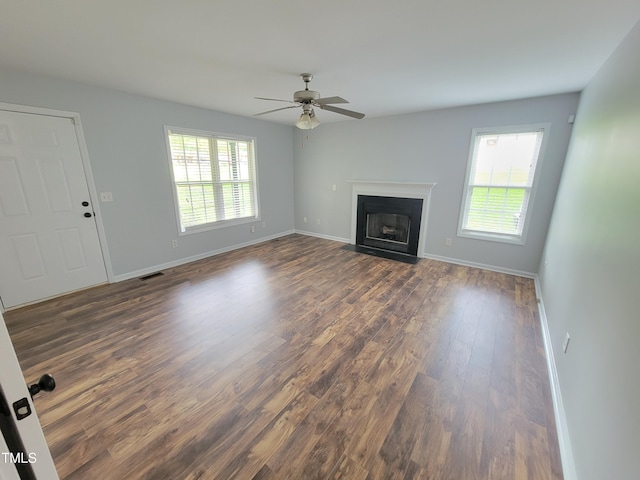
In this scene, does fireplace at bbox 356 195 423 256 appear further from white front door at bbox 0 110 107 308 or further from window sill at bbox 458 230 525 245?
white front door at bbox 0 110 107 308

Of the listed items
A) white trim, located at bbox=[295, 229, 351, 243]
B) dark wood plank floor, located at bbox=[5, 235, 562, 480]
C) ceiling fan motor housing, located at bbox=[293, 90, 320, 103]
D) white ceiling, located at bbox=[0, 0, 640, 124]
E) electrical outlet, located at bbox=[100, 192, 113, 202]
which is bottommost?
dark wood plank floor, located at bbox=[5, 235, 562, 480]

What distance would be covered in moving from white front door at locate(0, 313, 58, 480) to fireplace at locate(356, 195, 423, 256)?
4703 mm

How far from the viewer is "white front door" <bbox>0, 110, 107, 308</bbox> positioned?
2.73m

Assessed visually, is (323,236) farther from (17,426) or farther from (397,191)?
(17,426)

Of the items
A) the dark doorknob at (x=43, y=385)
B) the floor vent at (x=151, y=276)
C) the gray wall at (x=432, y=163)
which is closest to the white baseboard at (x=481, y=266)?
the gray wall at (x=432, y=163)

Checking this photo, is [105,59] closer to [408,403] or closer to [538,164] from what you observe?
[408,403]

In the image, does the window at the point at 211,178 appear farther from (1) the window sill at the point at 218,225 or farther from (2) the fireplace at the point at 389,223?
(2) the fireplace at the point at 389,223

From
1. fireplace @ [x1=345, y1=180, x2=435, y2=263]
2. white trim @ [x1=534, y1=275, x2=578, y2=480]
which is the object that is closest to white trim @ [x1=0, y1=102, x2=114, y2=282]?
fireplace @ [x1=345, y1=180, x2=435, y2=263]

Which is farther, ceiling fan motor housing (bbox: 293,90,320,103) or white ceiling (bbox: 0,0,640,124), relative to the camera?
ceiling fan motor housing (bbox: 293,90,320,103)

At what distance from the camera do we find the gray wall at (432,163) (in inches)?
136

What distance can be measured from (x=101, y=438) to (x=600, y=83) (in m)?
4.57

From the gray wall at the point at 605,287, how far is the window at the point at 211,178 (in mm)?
4700

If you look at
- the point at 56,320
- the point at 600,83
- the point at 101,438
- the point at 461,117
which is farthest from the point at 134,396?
the point at 461,117

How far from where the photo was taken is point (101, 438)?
59.8 inches
